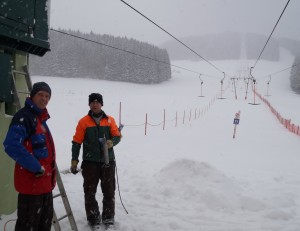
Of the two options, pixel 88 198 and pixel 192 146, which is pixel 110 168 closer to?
pixel 88 198

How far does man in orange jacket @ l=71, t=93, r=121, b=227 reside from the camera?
477 cm

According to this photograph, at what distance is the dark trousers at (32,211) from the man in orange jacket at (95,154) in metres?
1.04

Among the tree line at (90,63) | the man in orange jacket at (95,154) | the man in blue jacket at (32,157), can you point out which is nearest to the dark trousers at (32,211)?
the man in blue jacket at (32,157)

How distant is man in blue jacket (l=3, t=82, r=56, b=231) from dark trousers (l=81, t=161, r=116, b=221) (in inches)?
46.1

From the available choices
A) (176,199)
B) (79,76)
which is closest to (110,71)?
(79,76)

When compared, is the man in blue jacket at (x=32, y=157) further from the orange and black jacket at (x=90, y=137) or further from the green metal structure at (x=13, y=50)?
the orange and black jacket at (x=90, y=137)

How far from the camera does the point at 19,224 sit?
11.2 ft


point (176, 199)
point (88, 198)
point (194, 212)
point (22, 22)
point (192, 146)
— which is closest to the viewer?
point (22, 22)

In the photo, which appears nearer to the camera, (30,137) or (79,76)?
(30,137)

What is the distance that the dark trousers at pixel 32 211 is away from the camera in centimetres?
341

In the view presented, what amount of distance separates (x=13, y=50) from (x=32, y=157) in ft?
7.31

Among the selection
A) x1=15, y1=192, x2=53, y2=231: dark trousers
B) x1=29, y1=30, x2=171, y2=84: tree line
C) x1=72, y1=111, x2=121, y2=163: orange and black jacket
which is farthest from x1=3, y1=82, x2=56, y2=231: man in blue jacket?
x1=29, y1=30, x2=171, y2=84: tree line

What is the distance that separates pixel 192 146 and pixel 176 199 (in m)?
7.56

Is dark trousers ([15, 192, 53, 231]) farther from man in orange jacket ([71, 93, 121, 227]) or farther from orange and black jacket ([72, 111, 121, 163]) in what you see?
orange and black jacket ([72, 111, 121, 163])
